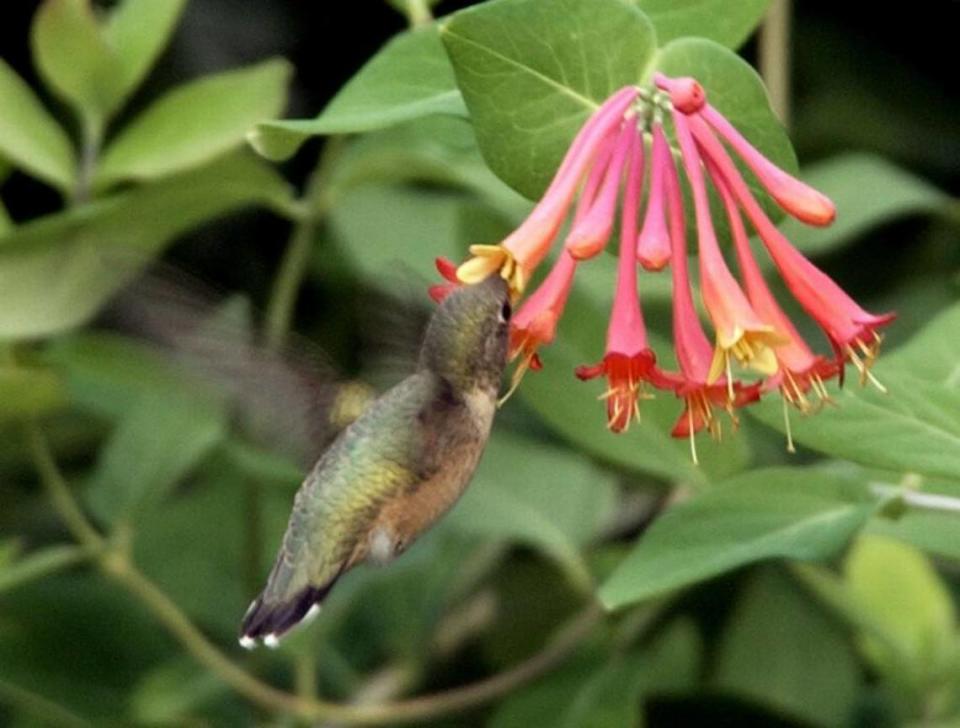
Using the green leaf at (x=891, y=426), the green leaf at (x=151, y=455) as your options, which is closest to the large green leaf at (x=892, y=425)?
the green leaf at (x=891, y=426)

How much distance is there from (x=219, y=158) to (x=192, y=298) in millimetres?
482

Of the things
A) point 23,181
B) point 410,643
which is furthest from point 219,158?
point 23,181

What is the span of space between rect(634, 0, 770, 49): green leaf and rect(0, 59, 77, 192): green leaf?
60cm

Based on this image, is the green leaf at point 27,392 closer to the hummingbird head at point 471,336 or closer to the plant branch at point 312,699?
the plant branch at point 312,699

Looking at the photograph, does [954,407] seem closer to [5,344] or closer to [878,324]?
[878,324]

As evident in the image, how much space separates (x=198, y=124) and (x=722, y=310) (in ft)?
2.26

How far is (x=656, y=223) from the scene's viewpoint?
3.44 feet

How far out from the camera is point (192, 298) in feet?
3.77

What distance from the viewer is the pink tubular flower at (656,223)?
1023 mm

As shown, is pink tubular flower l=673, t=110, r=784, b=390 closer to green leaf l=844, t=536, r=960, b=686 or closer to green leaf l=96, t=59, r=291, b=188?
green leaf l=96, t=59, r=291, b=188

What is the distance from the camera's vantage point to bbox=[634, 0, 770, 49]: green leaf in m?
1.21

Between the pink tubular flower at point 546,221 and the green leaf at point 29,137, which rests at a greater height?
the pink tubular flower at point 546,221

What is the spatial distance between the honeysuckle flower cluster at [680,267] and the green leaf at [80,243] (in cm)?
46

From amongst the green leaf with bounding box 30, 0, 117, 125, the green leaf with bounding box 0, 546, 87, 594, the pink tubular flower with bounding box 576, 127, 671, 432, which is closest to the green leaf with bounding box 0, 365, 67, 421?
the green leaf with bounding box 0, 546, 87, 594
